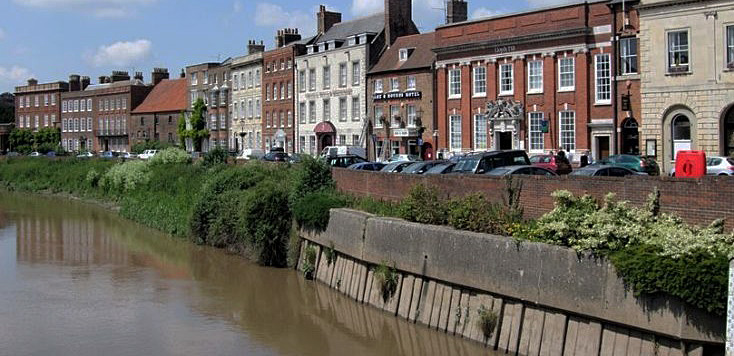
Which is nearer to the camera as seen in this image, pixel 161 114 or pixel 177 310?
pixel 177 310

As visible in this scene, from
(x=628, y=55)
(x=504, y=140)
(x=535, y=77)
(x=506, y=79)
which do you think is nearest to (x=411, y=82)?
(x=506, y=79)

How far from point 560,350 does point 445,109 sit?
38.9 m

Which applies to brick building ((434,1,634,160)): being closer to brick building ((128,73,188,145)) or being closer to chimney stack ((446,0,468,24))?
chimney stack ((446,0,468,24))

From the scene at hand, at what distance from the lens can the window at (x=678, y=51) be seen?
3816cm

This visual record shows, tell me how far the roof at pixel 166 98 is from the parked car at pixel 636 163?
63185 millimetres

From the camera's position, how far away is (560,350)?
55.4ft

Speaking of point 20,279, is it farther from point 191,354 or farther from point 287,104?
point 287,104

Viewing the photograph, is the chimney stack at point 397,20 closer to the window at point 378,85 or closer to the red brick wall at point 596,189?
the window at point 378,85

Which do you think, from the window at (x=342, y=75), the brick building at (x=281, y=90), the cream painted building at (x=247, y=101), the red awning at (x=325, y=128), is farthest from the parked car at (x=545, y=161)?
the cream painted building at (x=247, y=101)

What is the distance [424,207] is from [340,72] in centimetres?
4489

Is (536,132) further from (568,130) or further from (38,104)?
(38,104)

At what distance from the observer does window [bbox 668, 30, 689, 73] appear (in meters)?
38.2

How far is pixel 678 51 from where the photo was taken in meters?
38.5

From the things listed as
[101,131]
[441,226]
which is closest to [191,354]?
[441,226]
